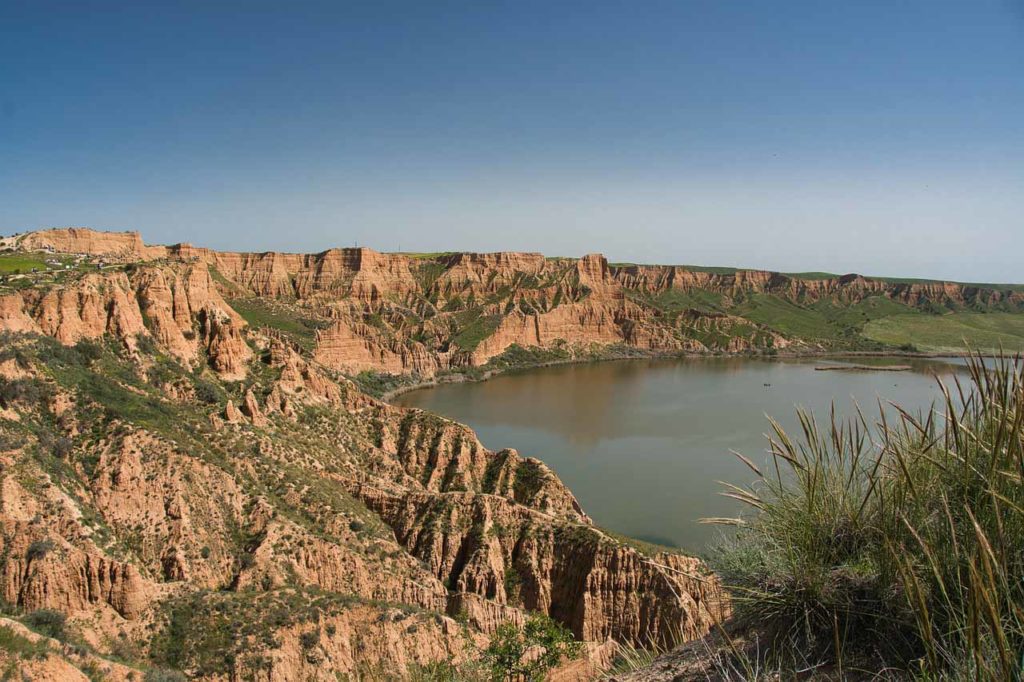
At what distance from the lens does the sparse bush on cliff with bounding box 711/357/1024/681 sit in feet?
15.6

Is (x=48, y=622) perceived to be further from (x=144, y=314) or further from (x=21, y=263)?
(x=21, y=263)

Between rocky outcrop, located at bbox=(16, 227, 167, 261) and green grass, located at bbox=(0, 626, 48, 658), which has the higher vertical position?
rocky outcrop, located at bbox=(16, 227, 167, 261)

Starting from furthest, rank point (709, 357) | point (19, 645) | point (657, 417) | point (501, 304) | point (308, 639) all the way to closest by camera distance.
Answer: point (501, 304), point (709, 357), point (657, 417), point (308, 639), point (19, 645)

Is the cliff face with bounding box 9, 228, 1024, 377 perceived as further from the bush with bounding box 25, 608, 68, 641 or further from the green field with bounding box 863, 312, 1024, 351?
the bush with bounding box 25, 608, 68, 641

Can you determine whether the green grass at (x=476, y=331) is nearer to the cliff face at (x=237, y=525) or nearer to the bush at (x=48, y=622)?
the cliff face at (x=237, y=525)

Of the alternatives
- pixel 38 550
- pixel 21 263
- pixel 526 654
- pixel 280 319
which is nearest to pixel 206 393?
pixel 38 550

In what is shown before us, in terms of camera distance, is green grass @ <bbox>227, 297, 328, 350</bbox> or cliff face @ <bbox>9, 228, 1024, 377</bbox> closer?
green grass @ <bbox>227, 297, 328, 350</bbox>

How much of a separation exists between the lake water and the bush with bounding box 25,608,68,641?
868 inches

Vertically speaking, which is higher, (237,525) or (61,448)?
(61,448)

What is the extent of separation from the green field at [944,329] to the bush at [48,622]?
148m

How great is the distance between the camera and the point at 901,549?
507 cm

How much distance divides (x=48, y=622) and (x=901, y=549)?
68.4ft

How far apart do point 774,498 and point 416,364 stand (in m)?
92.2

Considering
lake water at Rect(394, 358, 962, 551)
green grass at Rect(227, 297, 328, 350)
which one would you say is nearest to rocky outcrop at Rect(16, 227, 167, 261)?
green grass at Rect(227, 297, 328, 350)
